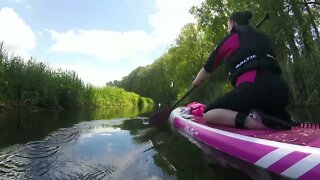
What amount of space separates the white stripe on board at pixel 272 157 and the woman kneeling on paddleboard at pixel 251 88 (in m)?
0.83

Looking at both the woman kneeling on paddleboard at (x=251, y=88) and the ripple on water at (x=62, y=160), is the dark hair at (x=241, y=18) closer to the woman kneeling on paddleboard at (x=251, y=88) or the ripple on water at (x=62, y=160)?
the woman kneeling on paddleboard at (x=251, y=88)

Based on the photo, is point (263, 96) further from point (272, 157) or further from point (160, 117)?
point (160, 117)

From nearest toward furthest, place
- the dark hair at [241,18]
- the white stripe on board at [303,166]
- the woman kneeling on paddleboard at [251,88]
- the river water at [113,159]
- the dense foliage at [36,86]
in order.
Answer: the white stripe on board at [303,166], the river water at [113,159], the woman kneeling on paddleboard at [251,88], the dark hair at [241,18], the dense foliage at [36,86]

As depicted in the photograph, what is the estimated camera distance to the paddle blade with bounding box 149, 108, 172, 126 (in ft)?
27.3

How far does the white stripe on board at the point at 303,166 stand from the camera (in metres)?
2.65

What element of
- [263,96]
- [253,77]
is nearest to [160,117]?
[253,77]

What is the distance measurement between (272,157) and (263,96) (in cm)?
115

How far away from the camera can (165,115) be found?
8594 mm

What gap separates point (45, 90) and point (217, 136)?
11.8 m

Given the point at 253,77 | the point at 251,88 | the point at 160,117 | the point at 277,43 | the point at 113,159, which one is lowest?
the point at 113,159

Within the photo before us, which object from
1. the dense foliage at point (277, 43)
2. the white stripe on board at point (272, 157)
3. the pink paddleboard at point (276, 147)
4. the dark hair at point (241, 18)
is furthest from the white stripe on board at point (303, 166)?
the dense foliage at point (277, 43)

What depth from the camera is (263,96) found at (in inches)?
163

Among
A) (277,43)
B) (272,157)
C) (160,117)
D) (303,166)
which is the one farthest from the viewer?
(277,43)

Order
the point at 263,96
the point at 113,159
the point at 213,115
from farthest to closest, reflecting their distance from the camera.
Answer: the point at 213,115 → the point at 263,96 → the point at 113,159
